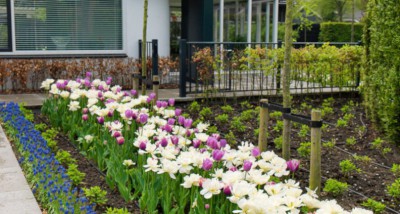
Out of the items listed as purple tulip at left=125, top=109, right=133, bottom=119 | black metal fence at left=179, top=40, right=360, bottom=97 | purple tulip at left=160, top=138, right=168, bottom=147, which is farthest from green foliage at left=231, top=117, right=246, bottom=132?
purple tulip at left=160, top=138, right=168, bottom=147

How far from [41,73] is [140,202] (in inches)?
302

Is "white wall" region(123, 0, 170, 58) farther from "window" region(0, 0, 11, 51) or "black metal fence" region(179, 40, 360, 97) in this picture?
"window" region(0, 0, 11, 51)

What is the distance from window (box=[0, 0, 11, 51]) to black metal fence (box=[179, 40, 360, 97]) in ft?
13.2

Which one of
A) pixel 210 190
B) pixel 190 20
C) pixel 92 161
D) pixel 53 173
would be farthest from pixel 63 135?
pixel 190 20

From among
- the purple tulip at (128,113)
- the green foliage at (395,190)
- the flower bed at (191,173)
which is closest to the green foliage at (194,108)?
the flower bed at (191,173)

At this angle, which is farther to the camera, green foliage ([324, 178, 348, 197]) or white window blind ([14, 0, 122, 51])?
white window blind ([14, 0, 122, 51])

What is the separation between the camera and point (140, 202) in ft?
13.2

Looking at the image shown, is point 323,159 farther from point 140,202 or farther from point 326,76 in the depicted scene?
point 326,76

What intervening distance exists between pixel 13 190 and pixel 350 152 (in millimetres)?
3841

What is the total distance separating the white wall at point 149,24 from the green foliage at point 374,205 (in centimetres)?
847

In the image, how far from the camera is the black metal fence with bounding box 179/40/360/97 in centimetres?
966

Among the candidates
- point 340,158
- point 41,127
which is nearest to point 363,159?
point 340,158

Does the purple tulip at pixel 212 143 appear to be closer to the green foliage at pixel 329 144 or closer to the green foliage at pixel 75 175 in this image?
the green foliage at pixel 75 175

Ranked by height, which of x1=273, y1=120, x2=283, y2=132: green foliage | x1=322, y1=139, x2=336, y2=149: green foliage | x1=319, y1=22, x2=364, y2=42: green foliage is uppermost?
x1=319, y1=22, x2=364, y2=42: green foliage
